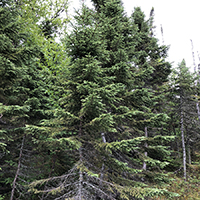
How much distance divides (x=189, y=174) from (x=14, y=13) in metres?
17.5

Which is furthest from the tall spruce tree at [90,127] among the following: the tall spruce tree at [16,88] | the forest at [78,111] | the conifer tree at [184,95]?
the conifer tree at [184,95]

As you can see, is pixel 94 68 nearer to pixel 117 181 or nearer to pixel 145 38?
pixel 117 181

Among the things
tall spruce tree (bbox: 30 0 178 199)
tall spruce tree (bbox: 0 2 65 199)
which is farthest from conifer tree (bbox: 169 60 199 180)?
tall spruce tree (bbox: 0 2 65 199)

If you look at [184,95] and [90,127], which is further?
[184,95]

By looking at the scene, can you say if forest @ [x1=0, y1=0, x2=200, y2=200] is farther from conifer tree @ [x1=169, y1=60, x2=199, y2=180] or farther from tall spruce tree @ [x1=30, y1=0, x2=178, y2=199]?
conifer tree @ [x1=169, y1=60, x2=199, y2=180]

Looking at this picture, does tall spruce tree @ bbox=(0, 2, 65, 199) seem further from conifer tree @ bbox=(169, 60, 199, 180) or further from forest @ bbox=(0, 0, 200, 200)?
conifer tree @ bbox=(169, 60, 199, 180)

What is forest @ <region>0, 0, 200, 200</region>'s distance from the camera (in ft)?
14.1

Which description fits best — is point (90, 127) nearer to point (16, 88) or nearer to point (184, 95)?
point (16, 88)

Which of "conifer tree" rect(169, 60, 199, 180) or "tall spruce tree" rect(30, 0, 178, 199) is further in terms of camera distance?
"conifer tree" rect(169, 60, 199, 180)

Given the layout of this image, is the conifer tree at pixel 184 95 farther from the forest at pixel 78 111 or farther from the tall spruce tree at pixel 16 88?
the tall spruce tree at pixel 16 88

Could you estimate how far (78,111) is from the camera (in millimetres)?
5215

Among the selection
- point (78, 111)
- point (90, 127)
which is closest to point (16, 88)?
point (78, 111)

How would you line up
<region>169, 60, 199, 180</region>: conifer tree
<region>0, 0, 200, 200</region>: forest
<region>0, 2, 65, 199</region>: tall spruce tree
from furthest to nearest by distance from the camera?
<region>169, 60, 199, 180</region>: conifer tree
<region>0, 2, 65, 199</region>: tall spruce tree
<region>0, 0, 200, 200</region>: forest

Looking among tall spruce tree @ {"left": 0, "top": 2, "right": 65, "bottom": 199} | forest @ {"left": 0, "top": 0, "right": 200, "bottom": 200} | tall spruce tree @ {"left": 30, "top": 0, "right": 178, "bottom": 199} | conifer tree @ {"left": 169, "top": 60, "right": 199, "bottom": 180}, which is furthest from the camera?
conifer tree @ {"left": 169, "top": 60, "right": 199, "bottom": 180}
